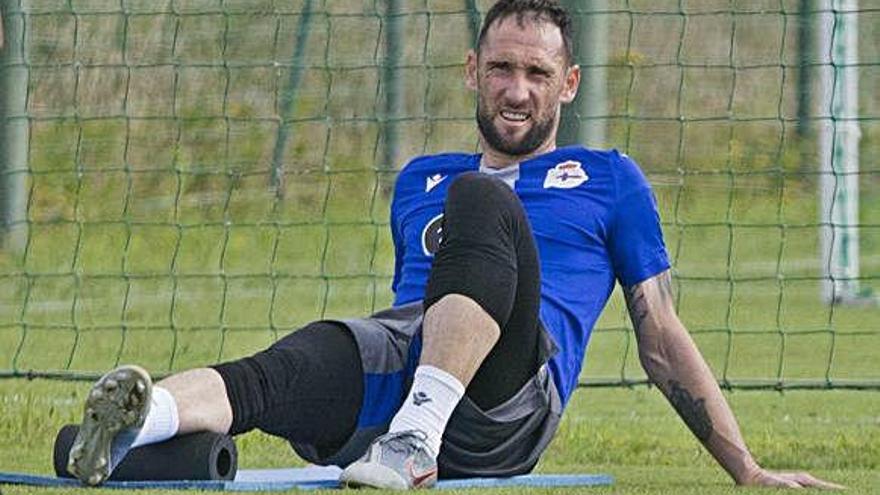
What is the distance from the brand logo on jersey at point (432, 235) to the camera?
5340 millimetres

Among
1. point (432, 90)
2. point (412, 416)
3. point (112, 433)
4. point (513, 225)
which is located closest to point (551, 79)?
point (513, 225)

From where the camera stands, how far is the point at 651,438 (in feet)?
23.1

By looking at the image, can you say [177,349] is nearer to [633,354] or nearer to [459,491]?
[633,354]

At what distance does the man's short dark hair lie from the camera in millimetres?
5387

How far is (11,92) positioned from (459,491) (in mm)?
4116

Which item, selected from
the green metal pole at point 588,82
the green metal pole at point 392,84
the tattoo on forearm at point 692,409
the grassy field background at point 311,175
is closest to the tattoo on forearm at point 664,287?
the tattoo on forearm at point 692,409

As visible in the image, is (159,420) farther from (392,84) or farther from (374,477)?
(392,84)

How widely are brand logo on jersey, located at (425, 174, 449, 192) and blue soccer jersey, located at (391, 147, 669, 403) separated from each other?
0.28 ft

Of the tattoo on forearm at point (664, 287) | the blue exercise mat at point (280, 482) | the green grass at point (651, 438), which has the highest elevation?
the tattoo on forearm at point (664, 287)

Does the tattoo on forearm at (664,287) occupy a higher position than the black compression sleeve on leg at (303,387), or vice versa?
the tattoo on forearm at (664,287)

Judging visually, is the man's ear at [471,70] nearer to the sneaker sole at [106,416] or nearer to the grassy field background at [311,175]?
the sneaker sole at [106,416]

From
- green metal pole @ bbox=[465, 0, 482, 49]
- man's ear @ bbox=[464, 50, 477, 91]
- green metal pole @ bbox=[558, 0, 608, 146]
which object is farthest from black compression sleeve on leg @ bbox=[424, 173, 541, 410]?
green metal pole @ bbox=[465, 0, 482, 49]

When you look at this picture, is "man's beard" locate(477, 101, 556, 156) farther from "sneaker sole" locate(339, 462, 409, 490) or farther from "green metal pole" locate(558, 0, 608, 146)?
"green metal pole" locate(558, 0, 608, 146)

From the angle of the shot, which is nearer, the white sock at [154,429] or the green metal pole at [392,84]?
the white sock at [154,429]
